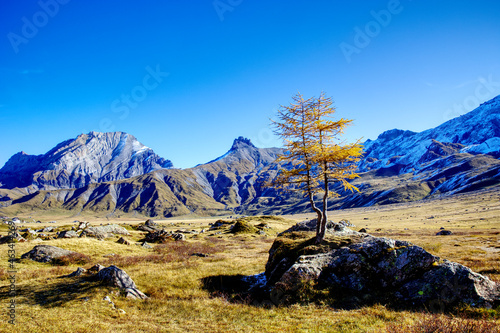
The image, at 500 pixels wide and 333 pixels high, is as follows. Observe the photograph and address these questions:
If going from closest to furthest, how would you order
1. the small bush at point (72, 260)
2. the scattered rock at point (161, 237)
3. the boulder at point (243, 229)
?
the small bush at point (72, 260), the scattered rock at point (161, 237), the boulder at point (243, 229)

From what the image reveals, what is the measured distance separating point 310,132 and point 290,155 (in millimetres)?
2813

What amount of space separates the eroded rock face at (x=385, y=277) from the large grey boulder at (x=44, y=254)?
→ 25283 mm

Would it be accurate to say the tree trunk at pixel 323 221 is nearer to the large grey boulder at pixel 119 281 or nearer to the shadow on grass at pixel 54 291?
the large grey boulder at pixel 119 281

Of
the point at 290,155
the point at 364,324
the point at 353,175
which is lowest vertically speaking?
the point at 364,324

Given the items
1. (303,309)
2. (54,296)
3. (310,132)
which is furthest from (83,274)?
(310,132)

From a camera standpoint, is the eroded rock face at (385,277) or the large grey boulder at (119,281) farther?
the large grey boulder at (119,281)

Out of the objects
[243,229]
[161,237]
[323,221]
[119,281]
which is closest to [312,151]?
[323,221]

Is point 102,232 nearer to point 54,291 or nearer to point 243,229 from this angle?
point 243,229

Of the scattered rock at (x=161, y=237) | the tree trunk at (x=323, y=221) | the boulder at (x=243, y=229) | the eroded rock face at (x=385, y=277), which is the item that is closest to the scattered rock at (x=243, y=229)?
the boulder at (x=243, y=229)

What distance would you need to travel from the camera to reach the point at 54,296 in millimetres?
15109

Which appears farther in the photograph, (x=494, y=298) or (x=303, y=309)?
(x=303, y=309)

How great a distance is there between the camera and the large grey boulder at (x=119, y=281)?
16.3 meters

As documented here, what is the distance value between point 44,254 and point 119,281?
17190 mm

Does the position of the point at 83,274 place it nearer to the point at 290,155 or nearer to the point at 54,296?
the point at 54,296
